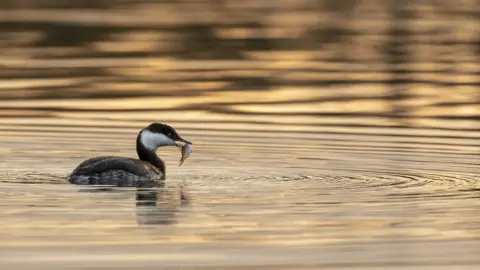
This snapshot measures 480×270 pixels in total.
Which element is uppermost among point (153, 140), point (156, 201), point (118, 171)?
point (153, 140)

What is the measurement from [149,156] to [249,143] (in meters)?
2.05

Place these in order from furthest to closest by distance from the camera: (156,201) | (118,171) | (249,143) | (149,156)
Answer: (249,143)
(149,156)
(118,171)
(156,201)

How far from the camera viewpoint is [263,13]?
147 ft

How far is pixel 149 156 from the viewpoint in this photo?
18.0 metres

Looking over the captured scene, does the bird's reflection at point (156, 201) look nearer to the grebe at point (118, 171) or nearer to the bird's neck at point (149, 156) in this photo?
the grebe at point (118, 171)

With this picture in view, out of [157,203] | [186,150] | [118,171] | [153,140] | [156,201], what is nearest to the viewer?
[157,203]

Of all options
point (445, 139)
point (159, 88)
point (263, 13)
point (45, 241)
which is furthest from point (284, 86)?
point (263, 13)

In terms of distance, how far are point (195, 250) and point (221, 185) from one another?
11.6ft

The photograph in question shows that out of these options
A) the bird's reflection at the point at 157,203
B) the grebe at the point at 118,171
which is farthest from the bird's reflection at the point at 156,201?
the grebe at the point at 118,171

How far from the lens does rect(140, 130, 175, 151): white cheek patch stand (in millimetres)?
18203

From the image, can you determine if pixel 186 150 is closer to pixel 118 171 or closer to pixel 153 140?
pixel 153 140

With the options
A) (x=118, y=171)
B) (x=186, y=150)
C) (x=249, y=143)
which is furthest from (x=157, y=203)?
(x=249, y=143)

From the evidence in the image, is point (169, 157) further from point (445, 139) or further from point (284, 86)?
point (284, 86)

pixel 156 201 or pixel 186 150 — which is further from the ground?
pixel 186 150
